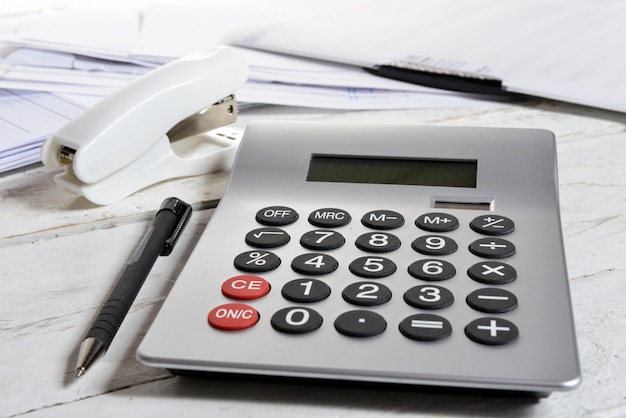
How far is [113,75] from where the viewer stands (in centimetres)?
79

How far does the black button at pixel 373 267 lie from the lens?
0.43m

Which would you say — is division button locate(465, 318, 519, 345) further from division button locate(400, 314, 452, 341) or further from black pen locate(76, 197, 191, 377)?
black pen locate(76, 197, 191, 377)

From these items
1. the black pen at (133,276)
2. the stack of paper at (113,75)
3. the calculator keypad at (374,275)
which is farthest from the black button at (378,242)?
the stack of paper at (113,75)

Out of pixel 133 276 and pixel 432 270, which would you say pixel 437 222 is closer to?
pixel 432 270

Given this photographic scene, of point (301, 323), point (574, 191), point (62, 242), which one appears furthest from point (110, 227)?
point (574, 191)

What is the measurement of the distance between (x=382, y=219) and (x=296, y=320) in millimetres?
113

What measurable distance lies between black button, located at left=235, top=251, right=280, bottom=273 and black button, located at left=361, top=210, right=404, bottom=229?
0.21 ft

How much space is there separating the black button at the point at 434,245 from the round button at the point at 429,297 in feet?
0.12

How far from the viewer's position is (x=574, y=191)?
595 mm

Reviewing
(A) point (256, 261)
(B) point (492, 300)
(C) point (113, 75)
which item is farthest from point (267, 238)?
(C) point (113, 75)

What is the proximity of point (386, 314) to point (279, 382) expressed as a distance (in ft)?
0.19

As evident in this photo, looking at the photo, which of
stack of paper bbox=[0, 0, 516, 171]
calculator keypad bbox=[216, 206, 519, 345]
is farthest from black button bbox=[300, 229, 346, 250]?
stack of paper bbox=[0, 0, 516, 171]

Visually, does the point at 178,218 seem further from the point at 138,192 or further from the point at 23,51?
the point at 23,51

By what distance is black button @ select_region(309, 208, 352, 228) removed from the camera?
0.48 metres
